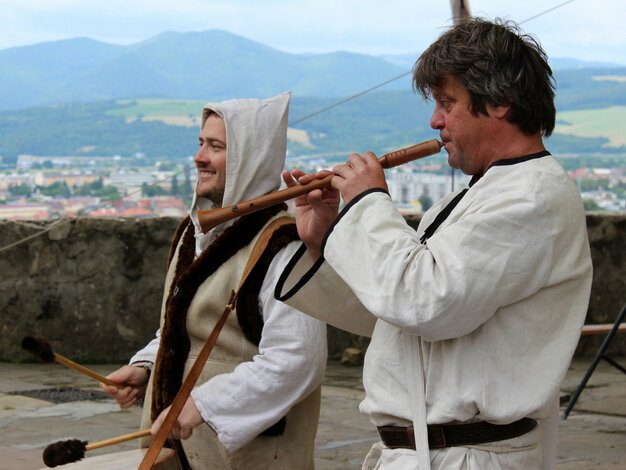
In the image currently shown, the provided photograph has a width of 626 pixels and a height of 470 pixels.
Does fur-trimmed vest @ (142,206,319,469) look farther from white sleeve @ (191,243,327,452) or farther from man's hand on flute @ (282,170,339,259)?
man's hand on flute @ (282,170,339,259)

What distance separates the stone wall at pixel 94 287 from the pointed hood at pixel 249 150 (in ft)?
15.2

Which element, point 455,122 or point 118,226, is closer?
point 455,122

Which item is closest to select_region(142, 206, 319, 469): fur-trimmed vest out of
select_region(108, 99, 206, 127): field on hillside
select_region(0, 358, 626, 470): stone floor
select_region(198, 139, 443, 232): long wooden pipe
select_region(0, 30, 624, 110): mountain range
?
select_region(198, 139, 443, 232): long wooden pipe

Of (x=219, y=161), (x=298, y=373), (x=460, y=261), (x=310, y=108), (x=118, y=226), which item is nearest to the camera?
(x=460, y=261)

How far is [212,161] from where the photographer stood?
119 inches

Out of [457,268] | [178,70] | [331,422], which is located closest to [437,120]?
[457,268]

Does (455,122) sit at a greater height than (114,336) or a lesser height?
greater

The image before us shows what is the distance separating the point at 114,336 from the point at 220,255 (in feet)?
16.5

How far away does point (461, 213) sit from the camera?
191 cm

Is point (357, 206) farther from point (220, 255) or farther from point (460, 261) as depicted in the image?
point (220, 255)

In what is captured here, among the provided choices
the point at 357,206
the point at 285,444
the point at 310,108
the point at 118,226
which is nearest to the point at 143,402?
the point at 285,444

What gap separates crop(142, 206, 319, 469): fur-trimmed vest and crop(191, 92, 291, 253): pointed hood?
9cm

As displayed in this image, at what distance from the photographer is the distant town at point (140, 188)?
8164 millimetres

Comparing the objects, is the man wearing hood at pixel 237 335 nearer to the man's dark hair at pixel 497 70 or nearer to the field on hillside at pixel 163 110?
the man's dark hair at pixel 497 70
